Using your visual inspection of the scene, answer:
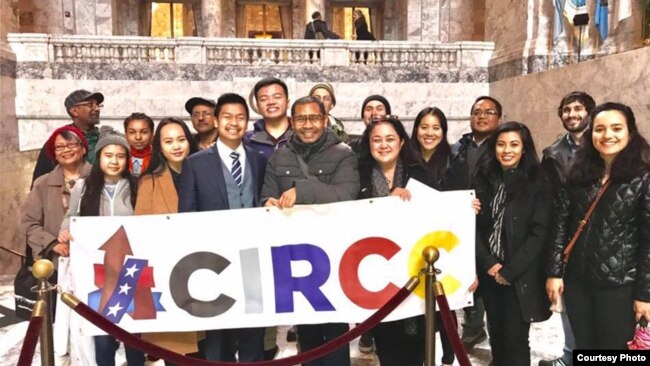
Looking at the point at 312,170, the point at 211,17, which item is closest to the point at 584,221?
the point at 312,170

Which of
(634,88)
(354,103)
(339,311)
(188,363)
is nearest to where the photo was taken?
(188,363)

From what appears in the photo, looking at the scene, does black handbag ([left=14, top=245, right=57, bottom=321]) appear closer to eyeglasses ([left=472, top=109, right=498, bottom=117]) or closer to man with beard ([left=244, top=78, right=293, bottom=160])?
man with beard ([left=244, top=78, right=293, bottom=160])

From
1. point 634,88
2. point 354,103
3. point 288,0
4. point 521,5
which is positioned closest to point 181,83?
point 354,103

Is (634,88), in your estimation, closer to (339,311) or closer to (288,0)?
(339,311)

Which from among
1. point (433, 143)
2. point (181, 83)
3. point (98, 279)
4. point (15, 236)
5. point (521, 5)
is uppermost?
point (521, 5)

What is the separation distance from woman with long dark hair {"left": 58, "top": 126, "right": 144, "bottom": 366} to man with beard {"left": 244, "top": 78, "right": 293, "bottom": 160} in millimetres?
1011

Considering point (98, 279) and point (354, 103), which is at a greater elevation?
point (354, 103)

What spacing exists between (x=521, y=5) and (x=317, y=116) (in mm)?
10218

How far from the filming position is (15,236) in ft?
29.9

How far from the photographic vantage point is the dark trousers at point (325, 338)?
136 inches

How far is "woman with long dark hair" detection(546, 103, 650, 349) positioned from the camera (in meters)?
2.90

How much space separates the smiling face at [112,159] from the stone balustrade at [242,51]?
331 inches

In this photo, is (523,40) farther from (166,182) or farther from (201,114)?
(166,182)

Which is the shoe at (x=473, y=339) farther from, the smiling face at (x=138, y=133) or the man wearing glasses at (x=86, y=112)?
the man wearing glasses at (x=86, y=112)
